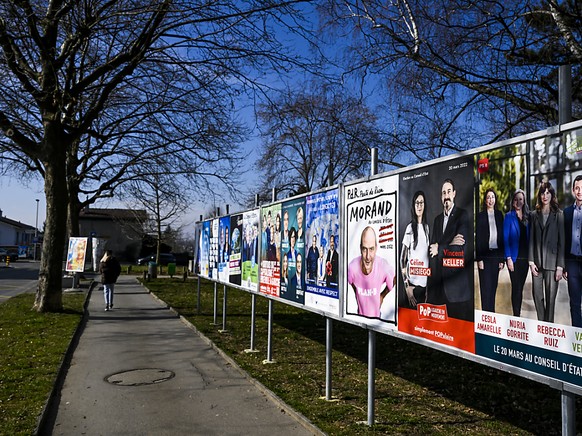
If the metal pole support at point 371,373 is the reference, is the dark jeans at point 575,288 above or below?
above

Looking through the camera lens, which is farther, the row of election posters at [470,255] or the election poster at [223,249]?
the election poster at [223,249]

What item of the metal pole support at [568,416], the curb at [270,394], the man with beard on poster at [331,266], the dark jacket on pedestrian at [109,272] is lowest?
the curb at [270,394]

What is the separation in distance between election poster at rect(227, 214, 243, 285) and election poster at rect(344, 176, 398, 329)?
4504 mm

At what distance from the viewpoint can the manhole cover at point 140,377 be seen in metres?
7.05

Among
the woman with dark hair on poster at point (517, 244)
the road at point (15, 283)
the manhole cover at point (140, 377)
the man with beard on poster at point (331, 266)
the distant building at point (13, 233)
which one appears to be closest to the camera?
the woman with dark hair on poster at point (517, 244)

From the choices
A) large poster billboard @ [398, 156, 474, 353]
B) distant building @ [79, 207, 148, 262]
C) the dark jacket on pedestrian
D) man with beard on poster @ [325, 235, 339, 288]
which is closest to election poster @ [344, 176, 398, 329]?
large poster billboard @ [398, 156, 474, 353]

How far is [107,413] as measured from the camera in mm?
5707

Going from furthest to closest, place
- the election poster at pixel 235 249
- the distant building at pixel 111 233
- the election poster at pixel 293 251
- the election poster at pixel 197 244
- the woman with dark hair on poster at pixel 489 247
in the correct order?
the distant building at pixel 111 233, the election poster at pixel 197 244, the election poster at pixel 235 249, the election poster at pixel 293 251, the woman with dark hair on poster at pixel 489 247

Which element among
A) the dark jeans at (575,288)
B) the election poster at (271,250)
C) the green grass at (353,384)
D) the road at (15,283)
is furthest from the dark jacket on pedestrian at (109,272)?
the dark jeans at (575,288)

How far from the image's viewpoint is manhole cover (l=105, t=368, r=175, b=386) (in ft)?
23.1

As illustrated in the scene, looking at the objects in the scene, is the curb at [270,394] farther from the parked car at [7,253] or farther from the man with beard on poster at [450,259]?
the parked car at [7,253]

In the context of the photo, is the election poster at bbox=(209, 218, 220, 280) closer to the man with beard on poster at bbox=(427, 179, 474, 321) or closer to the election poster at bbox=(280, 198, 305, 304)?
the election poster at bbox=(280, 198, 305, 304)

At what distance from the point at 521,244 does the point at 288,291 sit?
14.3 feet

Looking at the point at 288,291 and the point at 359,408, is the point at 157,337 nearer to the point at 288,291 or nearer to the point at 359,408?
the point at 288,291
